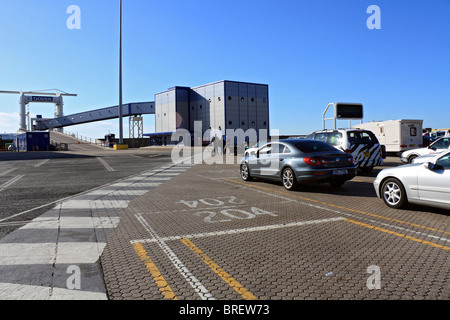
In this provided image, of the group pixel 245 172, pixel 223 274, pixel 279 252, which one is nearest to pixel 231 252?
pixel 279 252

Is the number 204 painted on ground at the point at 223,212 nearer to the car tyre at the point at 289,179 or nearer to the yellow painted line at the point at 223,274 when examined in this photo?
the yellow painted line at the point at 223,274

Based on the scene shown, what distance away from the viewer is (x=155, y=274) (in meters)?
3.83

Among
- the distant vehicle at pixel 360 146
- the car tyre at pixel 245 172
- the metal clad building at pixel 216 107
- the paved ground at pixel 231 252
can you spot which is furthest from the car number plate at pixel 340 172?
the metal clad building at pixel 216 107

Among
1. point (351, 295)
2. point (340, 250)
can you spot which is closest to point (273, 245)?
point (340, 250)

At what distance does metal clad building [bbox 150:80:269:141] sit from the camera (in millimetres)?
59438

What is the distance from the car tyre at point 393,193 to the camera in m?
7.01

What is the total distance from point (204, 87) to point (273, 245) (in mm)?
60586

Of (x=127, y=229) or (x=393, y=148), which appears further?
(x=393, y=148)

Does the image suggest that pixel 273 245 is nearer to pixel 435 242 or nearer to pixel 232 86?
pixel 435 242

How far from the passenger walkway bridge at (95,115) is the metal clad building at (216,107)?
12.5 metres

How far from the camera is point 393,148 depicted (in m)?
22.0

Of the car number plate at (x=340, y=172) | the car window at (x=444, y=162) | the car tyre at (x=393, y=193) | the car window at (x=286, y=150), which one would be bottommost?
the car tyre at (x=393, y=193)

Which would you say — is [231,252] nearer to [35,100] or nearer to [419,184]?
[419,184]
